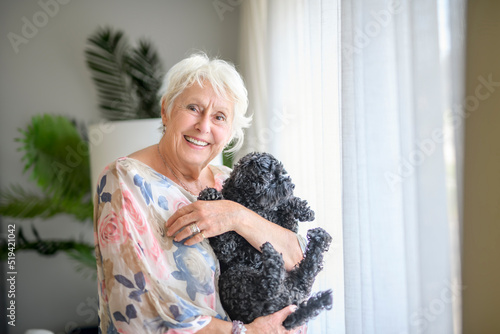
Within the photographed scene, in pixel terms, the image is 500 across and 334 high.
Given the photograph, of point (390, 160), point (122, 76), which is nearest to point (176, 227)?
point (390, 160)

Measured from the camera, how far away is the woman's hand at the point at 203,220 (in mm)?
1018

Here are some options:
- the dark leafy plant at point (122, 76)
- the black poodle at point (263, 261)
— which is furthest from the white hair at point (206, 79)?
the dark leafy plant at point (122, 76)

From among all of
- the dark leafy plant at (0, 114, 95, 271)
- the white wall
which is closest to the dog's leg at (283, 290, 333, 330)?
the dark leafy plant at (0, 114, 95, 271)

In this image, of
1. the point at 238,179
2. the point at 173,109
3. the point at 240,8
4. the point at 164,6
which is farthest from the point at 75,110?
the point at 238,179

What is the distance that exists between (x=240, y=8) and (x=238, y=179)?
91.6 inches

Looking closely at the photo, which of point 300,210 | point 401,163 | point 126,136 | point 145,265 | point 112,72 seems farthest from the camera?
point 112,72

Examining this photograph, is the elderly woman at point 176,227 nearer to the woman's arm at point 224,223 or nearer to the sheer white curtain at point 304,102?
the woman's arm at point 224,223

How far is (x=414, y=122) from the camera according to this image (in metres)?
1.34

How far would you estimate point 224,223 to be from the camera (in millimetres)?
1029

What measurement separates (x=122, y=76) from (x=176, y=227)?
2133 mm

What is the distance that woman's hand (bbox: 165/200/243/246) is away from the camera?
1.02 m

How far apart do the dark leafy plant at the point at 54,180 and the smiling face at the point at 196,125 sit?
1.57m

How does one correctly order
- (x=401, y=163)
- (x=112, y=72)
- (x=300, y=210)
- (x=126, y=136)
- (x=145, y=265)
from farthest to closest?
1. (x=112, y=72)
2. (x=126, y=136)
3. (x=401, y=163)
4. (x=300, y=210)
5. (x=145, y=265)

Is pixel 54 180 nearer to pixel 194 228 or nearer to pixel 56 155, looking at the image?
pixel 56 155
